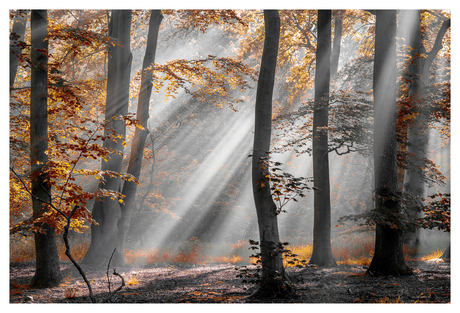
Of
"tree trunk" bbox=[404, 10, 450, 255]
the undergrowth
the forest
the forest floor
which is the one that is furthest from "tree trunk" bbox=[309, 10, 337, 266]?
"tree trunk" bbox=[404, 10, 450, 255]

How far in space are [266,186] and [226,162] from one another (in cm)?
1004

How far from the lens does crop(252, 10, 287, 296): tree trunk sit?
12.3 ft

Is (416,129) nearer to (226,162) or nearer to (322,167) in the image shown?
(322,167)

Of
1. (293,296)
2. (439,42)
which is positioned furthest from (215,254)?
(439,42)

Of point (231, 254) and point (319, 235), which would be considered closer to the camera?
point (319, 235)

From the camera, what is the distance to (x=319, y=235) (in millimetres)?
7383

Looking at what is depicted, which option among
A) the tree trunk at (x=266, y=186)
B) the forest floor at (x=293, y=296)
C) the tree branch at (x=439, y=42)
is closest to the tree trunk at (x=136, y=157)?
the forest floor at (x=293, y=296)

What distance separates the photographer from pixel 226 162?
14.1 m

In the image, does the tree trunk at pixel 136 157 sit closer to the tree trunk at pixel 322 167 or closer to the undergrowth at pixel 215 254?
the undergrowth at pixel 215 254

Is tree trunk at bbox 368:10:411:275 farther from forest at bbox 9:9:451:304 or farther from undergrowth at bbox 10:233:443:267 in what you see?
undergrowth at bbox 10:233:443:267

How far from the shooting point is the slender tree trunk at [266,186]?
3.76 metres
